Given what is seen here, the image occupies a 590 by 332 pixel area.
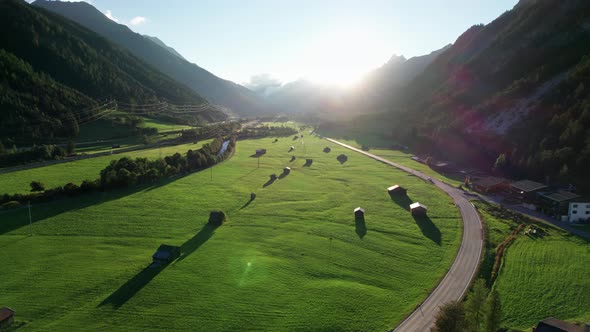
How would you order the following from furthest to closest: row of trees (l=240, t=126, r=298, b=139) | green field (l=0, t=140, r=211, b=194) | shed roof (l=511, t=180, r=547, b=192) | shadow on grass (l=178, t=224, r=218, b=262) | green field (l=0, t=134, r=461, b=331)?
row of trees (l=240, t=126, r=298, b=139)
shed roof (l=511, t=180, r=547, b=192)
green field (l=0, t=140, r=211, b=194)
shadow on grass (l=178, t=224, r=218, b=262)
green field (l=0, t=134, r=461, b=331)

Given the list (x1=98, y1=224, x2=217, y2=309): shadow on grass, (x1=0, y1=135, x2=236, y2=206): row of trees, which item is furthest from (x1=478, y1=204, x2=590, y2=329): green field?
(x1=0, y1=135, x2=236, y2=206): row of trees

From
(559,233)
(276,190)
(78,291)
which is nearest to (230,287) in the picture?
(78,291)

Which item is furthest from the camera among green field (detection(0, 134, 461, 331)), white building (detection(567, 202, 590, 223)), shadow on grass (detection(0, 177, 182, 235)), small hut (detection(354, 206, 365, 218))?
small hut (detection(354, 206, 365, 218))

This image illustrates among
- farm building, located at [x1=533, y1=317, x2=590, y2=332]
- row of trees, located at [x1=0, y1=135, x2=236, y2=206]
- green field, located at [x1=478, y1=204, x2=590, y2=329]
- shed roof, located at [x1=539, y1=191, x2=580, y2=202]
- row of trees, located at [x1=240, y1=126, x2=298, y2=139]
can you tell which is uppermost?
row of trees, located at [x1=240, y1=126, x2=298, y2=139]

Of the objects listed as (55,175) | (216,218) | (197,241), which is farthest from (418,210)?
(55,175)

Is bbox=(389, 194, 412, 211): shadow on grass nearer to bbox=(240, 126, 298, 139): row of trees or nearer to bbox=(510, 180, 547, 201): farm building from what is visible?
bbox=(510, 180, 547, 201): farm building

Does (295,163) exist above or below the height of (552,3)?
below

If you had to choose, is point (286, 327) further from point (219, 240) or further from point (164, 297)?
point (219, 240)

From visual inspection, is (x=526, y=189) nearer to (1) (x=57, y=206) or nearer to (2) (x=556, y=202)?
(2) (x=556, y=202)
